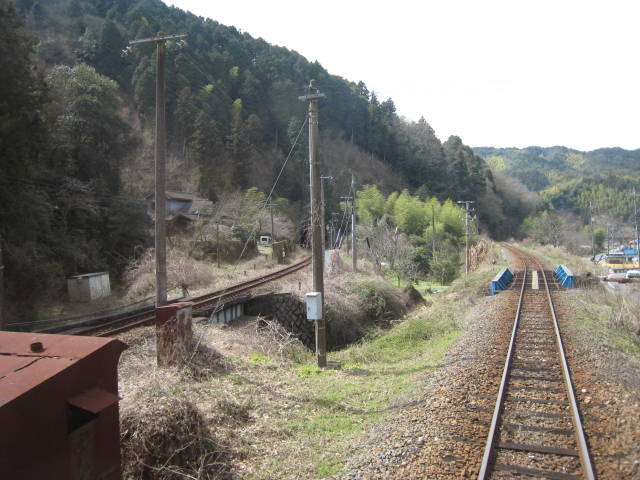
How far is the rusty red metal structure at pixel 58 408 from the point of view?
2965 millimetres

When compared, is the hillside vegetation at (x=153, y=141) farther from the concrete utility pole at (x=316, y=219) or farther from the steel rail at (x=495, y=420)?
the steel rail at (x=495, y=420)

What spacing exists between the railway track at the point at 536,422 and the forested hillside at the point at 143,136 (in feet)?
30.9

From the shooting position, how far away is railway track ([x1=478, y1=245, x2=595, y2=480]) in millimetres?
4812

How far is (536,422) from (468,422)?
0.92 m

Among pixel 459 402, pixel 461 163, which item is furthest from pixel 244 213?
pixel 461 163

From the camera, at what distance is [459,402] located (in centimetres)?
666

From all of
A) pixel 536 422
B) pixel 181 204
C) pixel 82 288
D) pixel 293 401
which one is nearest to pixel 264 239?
pixel 181 204

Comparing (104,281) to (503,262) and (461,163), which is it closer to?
(503,262)

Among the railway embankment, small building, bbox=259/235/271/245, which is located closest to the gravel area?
the railway embankment

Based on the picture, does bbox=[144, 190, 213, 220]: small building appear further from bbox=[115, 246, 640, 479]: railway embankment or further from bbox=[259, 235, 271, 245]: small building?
bbox=[115, 246, 640, 479]: railway embankment

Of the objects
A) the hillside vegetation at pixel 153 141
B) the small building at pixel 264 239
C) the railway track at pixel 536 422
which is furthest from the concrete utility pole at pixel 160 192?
the small building at pixel 264 239

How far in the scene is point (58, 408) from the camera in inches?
128

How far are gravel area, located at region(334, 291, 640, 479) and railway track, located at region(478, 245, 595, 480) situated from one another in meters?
0.14

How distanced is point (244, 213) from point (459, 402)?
36.7 m
